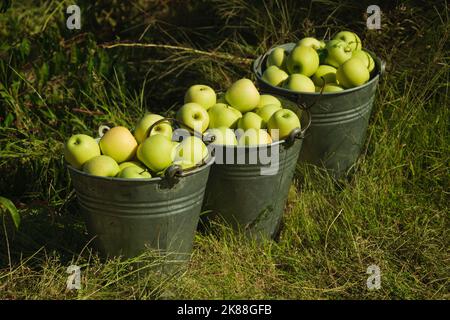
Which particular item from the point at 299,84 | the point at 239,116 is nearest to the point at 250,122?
the point at 239,116

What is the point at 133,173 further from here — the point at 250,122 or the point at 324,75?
the point at 324,75

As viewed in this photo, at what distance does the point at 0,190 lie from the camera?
3.71 m

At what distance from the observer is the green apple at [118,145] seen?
2904 millimetres

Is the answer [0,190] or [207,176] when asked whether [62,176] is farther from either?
[207,176]

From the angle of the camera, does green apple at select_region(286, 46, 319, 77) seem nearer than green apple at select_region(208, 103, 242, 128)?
No

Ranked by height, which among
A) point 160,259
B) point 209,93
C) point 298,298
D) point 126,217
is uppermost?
point 209,93

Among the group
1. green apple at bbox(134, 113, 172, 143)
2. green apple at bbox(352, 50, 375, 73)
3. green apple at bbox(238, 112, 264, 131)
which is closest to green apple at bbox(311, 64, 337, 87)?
green apple at bbox(352, 50, 375, 73)

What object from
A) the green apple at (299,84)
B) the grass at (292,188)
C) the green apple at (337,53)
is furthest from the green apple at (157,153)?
the green apple at (337,53)

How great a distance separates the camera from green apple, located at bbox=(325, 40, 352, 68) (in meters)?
3.65

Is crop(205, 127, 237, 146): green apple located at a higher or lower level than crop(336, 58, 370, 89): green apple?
lower

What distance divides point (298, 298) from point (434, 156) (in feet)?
3.79

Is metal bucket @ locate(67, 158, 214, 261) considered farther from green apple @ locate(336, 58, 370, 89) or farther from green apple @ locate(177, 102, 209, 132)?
green apple @ locate(336, 58, 370, 89)

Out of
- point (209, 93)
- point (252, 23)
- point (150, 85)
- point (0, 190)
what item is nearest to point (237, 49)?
point (252, 23)

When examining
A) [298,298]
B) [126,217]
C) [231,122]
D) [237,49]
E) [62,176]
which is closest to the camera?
[126,217]
